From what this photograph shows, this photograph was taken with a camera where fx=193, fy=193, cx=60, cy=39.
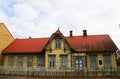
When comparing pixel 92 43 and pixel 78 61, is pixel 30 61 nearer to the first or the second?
pixel 78 61

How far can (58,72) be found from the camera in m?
28.0

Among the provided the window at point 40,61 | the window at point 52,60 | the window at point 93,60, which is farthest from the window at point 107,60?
the window at point 40,61

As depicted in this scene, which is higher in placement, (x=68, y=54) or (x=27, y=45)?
(x=27, y=45)

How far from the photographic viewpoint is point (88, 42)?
33.3m

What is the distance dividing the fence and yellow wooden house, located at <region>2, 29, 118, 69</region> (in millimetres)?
1778

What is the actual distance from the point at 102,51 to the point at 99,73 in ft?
17.4

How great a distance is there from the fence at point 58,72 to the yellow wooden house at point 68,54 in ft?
5.83

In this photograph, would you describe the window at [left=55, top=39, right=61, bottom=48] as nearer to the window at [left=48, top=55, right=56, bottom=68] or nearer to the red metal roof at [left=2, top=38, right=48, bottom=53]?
the window at [left=48, top=55, right=56, bottom=68]

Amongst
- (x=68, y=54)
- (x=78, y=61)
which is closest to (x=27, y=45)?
(x=68, y=54)

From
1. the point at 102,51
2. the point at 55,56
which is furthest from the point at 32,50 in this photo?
the point at 102,51

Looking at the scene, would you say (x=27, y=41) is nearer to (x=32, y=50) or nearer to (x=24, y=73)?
(x=32, y=50)

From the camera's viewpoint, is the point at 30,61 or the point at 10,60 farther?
the point at 10,60

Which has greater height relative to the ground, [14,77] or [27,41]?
[27,41]

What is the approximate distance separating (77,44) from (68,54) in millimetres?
2985
